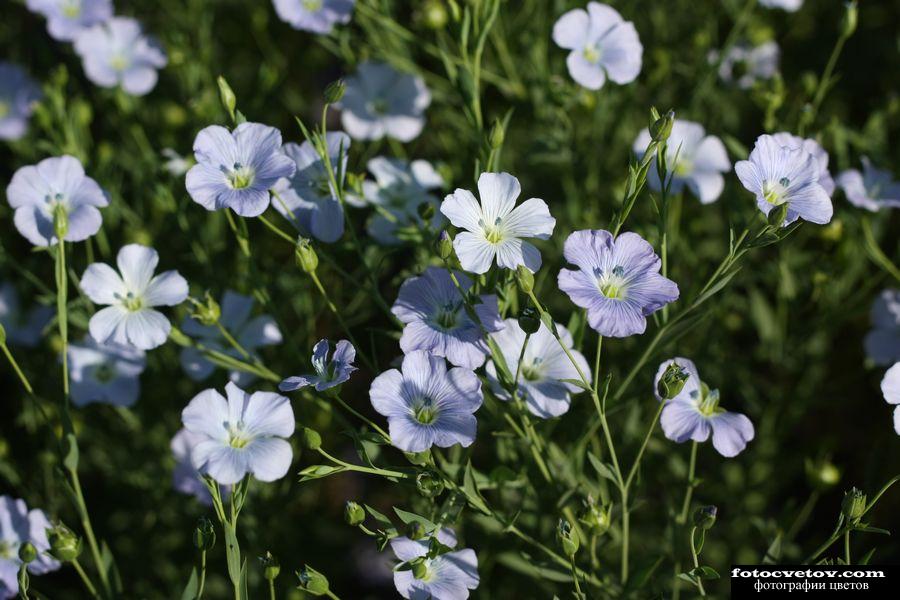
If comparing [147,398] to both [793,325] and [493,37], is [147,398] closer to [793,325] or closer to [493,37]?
[493,37]

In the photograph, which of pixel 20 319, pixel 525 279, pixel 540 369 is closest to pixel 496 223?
pixel 525 279

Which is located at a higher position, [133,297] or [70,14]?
[70,14]

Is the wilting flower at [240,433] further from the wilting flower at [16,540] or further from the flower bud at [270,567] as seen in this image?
the wilting flower at [16,540]

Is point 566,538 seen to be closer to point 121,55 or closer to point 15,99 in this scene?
point 121,55

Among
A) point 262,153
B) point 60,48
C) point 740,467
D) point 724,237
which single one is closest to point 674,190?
point 724,237

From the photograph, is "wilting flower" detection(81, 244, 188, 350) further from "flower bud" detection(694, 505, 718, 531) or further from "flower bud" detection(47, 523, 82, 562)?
"flower bud" detection(694, 505, 718, 531)

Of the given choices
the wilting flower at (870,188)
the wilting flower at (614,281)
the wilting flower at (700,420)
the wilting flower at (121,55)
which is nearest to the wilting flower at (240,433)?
the wilting flower at (614,281)

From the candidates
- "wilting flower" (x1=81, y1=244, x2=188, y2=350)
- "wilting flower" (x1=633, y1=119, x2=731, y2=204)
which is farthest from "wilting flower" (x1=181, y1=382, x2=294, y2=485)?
"wilting flower" (x1=633, y1=119, x2=731, y2=204)
